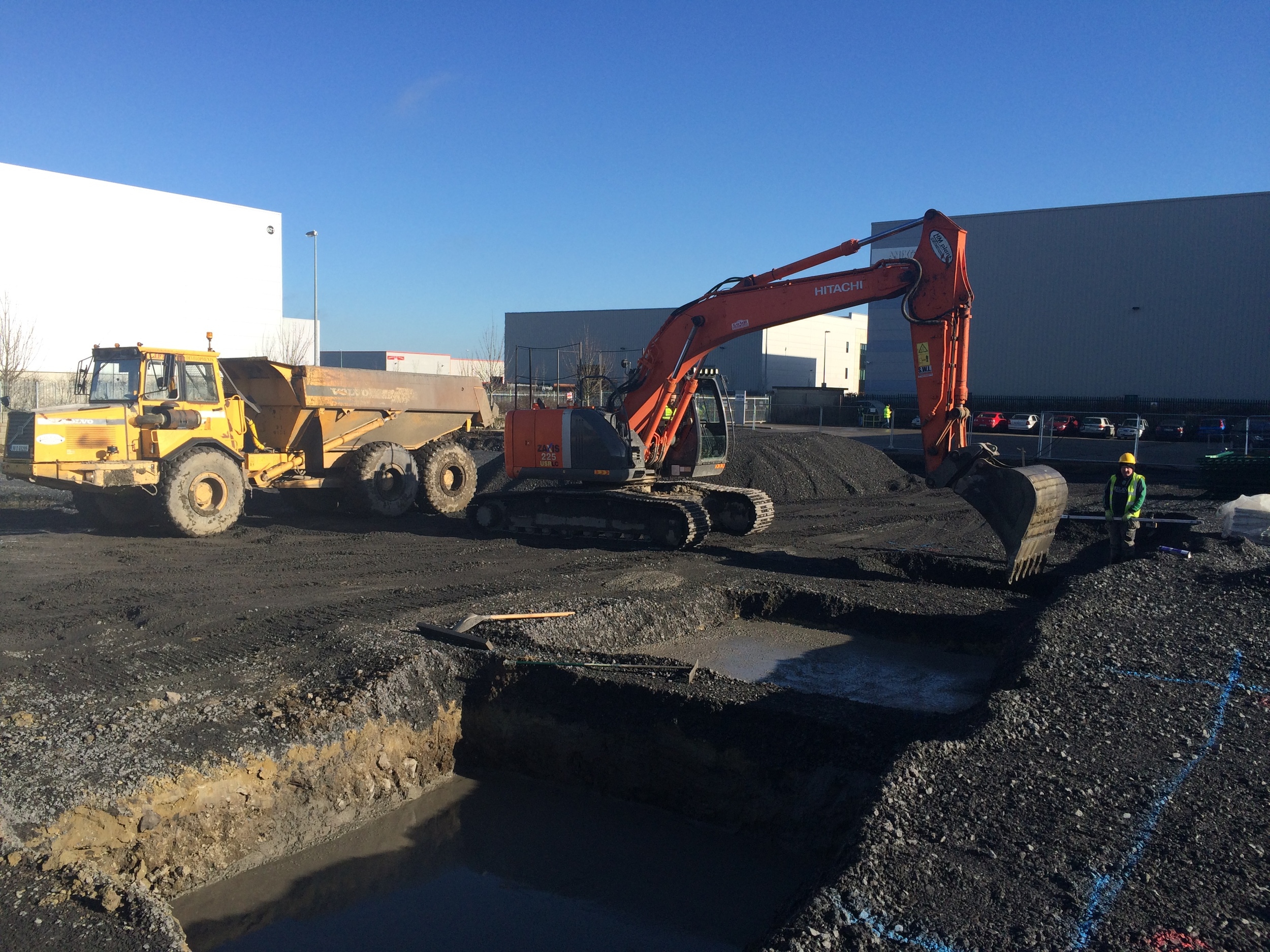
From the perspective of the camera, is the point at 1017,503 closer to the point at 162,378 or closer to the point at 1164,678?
the point at 1164,678

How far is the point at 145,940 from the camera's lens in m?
3.96

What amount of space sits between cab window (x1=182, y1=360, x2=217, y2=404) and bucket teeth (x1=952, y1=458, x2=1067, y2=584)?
10631mm

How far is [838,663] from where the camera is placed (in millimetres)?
8969

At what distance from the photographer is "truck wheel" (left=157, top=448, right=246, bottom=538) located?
512 inches

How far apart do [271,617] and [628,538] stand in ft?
18.8

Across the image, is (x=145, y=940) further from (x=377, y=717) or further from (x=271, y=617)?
(x=271, y=617)

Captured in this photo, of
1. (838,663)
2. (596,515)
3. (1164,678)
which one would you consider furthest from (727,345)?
(1164,678)

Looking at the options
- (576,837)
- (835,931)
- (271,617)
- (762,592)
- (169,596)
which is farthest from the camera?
(762,592)

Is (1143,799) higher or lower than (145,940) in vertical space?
higher

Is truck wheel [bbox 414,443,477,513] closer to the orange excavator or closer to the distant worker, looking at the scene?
the orange excavator

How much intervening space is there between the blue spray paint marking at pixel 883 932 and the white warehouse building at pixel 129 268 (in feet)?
112

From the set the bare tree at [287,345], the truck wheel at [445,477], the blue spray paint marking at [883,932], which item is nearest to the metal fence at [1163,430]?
the truck wheel at [445,477]

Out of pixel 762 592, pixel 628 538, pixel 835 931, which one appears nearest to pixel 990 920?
pixel 835 931

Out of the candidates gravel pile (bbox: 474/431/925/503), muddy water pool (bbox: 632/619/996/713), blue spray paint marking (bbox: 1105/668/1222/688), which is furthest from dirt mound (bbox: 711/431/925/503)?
blue spray paint marking (bbox: 1105/668/1222/688)
